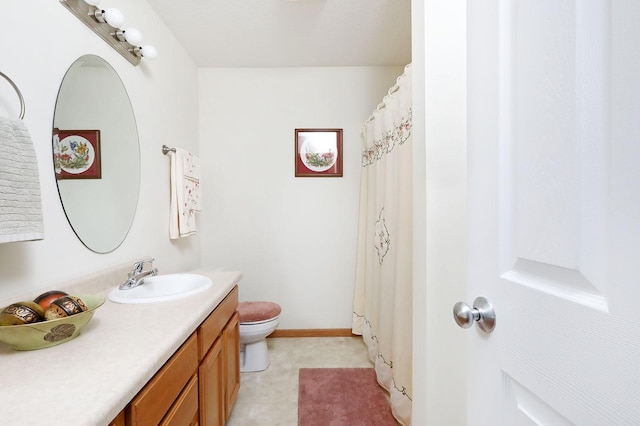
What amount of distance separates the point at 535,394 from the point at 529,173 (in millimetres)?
378

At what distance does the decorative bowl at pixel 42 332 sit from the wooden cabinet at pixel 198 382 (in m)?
0.26

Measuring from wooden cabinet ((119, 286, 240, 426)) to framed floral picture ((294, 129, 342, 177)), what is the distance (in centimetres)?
135

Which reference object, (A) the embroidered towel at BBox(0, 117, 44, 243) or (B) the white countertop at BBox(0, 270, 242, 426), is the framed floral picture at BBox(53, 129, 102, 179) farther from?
(B) the white countertop at BBox(0, 270, 242, 426)

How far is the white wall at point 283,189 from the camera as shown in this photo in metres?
2.55

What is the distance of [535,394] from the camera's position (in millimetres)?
471

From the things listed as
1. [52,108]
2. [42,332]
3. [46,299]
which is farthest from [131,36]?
[42,332]

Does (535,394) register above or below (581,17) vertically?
below

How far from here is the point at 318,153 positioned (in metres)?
2.56

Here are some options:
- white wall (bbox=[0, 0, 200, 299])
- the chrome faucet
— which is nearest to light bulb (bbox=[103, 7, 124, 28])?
white wall (bbox=[0, 0, 200, 299])

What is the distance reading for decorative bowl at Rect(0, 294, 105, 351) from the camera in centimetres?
68

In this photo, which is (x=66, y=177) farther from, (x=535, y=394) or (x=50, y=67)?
(x=535, y=394)

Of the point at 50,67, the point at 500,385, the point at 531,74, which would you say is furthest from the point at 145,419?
the point at 50,67

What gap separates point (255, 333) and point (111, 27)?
6.34ft

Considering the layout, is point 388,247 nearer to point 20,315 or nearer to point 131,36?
point 20,315
